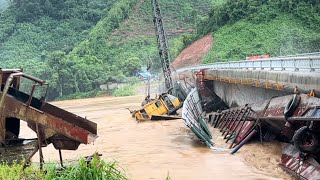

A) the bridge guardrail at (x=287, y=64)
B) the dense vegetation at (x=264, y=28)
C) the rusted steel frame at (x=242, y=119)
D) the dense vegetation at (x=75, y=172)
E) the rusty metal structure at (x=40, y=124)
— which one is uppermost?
the dense vegetation at (x=264, y=28)

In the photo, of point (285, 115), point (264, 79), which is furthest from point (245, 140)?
point (285, 115)

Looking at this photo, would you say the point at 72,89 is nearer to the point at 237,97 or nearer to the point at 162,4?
the point at 162,4

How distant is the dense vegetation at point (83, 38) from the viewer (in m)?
86.2

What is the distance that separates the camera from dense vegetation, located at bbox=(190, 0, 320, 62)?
58231 mm

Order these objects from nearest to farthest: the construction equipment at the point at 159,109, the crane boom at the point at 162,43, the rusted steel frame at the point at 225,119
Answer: the rusted steel frame at the point at 225,119 < the construction equipment at the point at 159,109 < the crane boom at the point at 162,43

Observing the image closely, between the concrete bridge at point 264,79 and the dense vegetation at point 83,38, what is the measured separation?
53.4 metres

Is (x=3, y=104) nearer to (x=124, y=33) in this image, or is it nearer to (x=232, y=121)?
(x=232, y=121)

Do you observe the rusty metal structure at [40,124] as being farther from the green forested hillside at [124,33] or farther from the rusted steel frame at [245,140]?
the green forested hillside at [124,33]

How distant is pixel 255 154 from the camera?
15.9 metres

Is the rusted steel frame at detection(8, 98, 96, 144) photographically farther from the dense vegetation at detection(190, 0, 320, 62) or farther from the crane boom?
the dense vegetation at detection(190, 0, 320, 62)

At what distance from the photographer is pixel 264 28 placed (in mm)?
63125

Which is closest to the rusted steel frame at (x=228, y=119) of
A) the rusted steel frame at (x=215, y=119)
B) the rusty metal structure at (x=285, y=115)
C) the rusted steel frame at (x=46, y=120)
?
the rusty metal structure at (x=285, y=115)

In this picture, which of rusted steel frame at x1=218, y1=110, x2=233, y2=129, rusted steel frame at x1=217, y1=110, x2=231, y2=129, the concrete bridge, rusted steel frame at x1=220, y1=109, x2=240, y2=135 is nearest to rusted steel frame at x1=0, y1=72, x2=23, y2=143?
the concrete bridge

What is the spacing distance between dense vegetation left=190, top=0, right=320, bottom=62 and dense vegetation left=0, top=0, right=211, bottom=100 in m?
18.5
